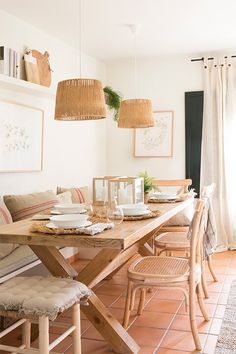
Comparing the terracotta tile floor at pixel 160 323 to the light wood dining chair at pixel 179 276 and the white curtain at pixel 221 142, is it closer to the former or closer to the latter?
Result: the light wood dining chair at pixel 179 276

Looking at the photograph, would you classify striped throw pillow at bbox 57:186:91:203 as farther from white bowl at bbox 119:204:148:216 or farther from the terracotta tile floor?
white bowl at bbox 119:204:148:216

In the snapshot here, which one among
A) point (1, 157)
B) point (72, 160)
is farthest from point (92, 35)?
point (1, 157)

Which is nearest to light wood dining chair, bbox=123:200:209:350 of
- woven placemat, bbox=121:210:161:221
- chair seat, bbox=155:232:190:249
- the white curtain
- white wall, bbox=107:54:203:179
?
woven placemat, bbox=121:210:161:221

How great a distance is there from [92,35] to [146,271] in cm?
301

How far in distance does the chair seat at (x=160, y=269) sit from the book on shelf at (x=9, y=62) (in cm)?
208

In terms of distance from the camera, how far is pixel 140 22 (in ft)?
14.0

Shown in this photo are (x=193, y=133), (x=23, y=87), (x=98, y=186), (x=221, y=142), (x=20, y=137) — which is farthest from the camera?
(x=193, y=133)

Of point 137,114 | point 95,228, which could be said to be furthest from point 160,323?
point 137,114

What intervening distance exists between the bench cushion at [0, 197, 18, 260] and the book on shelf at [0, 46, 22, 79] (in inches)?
44.9

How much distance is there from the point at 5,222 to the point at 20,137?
3.54 feet

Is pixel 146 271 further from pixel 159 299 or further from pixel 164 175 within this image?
pixel 164 175

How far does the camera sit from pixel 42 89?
4.09 m

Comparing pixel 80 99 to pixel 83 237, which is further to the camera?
pixel 80 99

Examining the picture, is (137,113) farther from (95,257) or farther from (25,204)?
(95,257)
